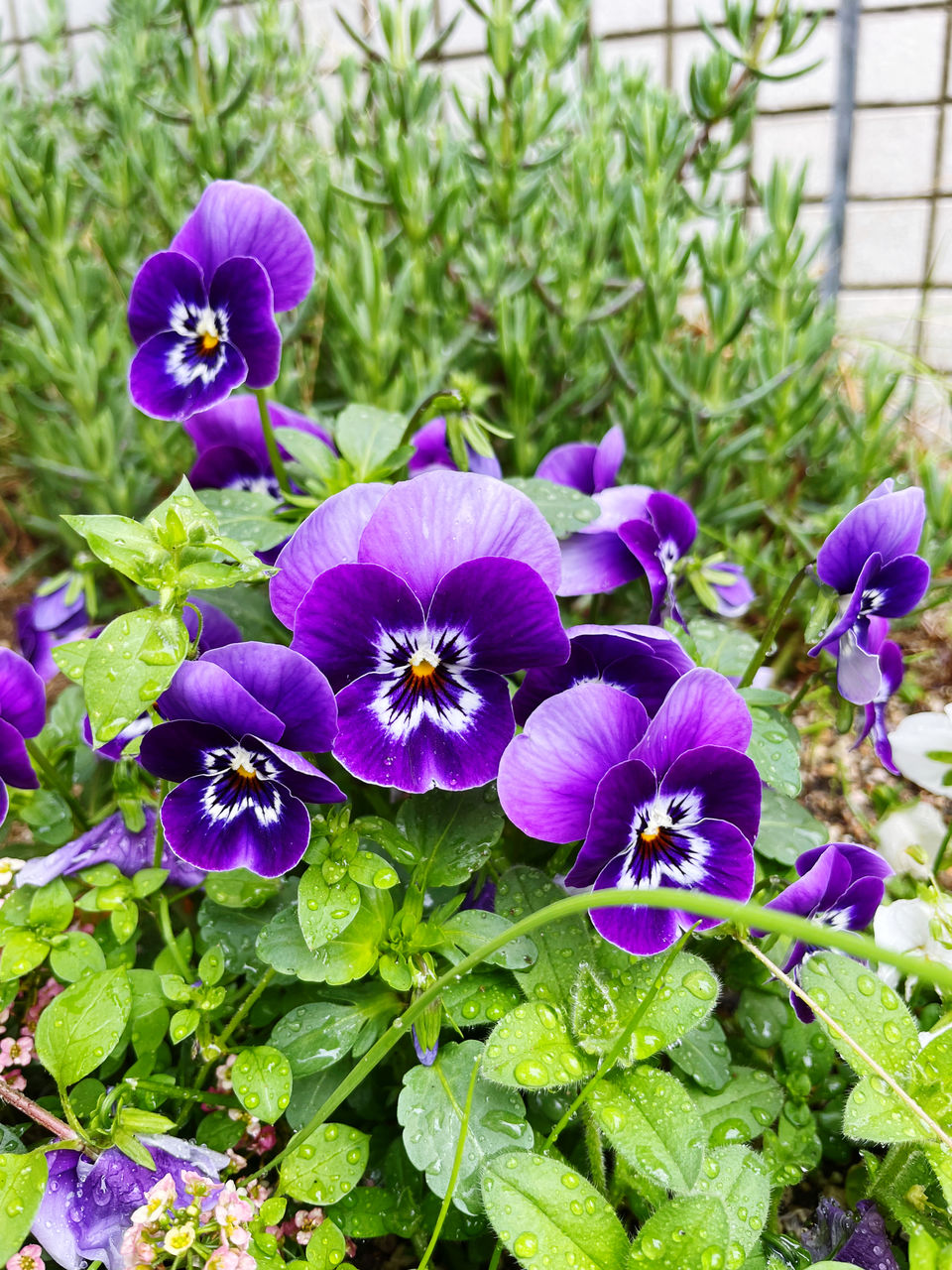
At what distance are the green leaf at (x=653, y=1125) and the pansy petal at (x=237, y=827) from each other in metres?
0.28

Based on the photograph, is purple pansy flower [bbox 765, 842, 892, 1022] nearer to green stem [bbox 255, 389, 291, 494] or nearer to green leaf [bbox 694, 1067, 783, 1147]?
green leaf [bbox 694, 1067, 783, 1147]

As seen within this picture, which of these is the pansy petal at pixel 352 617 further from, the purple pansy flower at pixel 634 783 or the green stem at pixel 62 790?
the green stem at pixel 62 790

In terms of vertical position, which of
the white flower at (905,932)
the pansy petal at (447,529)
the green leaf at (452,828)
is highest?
the pansy petal at (447,529)

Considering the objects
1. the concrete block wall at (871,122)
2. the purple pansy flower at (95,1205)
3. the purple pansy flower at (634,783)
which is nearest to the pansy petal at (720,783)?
the purple pansy flower at (634,783)

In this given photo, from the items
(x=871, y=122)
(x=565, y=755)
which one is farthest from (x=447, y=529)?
(x=871, y=122)

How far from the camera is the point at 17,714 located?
0.78 metres

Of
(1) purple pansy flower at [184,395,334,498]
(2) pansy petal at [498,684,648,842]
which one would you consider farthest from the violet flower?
(1) purple pansy flower at [184,395,334,498]

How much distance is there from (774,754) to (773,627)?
0.40 feet

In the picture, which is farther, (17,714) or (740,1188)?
Result: (17,714)

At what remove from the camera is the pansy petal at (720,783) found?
2.17ft

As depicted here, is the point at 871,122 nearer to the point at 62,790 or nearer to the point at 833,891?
the point at 833,891

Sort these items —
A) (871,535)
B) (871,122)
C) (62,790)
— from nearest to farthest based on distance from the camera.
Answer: (871,535) < (62,790) < (871,122)

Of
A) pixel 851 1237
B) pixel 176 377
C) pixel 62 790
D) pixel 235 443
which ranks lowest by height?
pixel 851 1237

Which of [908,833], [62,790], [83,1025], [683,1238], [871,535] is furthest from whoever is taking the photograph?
[908,833]
